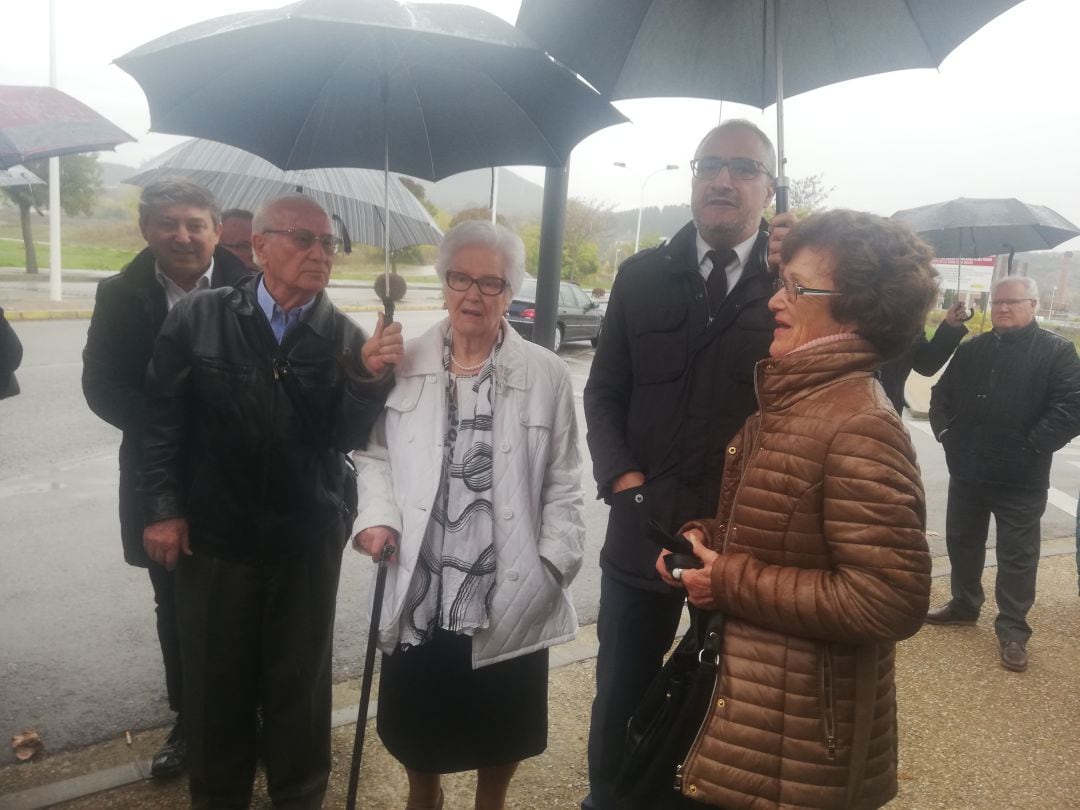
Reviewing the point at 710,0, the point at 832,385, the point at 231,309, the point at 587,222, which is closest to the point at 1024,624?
the point at 832,385

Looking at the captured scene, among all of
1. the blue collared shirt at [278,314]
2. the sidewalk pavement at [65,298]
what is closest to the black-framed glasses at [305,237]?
the blue collared shirt at [278,314]

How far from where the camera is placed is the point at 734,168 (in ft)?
7.54

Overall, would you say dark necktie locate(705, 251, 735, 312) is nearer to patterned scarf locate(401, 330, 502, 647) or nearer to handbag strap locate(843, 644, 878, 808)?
patterned scarf locate(401, 330, 502, 647)

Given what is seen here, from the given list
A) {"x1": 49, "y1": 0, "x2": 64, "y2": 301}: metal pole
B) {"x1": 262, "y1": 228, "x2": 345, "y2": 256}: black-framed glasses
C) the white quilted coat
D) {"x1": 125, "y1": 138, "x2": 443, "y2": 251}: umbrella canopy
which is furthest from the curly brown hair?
{"x1": 49, "y1": 0, "x2": 64, "y2": 301}: metal pole

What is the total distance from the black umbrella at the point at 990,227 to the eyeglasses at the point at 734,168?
423 cm

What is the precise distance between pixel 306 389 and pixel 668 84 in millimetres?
1586

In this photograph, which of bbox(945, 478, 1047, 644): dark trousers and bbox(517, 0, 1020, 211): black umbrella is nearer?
bbox(517, 0, 1020, 211): black umbrella

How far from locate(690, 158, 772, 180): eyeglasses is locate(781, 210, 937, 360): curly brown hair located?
712 mm

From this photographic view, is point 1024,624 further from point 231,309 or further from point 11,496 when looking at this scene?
point 11,496

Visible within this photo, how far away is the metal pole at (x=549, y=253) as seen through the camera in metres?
3.25

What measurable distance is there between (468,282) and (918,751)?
289 cm

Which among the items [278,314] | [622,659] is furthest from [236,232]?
[622,659]

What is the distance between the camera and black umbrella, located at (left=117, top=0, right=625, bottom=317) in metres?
2.05

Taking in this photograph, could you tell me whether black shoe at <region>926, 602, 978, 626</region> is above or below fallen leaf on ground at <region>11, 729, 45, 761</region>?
below
